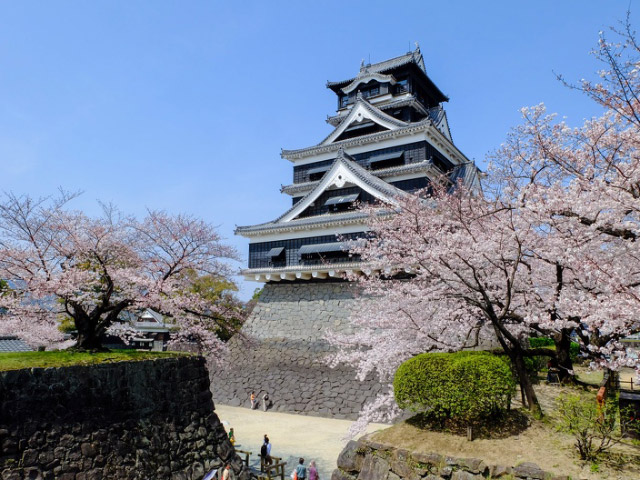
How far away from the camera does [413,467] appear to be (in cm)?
738

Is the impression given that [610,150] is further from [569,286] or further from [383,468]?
[383,468]

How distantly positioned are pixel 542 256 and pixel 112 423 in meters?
9.30

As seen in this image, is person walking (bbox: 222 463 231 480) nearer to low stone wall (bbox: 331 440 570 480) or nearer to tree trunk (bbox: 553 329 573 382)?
low stone wall (bbox: 331 440 570 480)

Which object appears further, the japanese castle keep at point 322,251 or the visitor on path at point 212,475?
the japanese castle keep at point 322,251

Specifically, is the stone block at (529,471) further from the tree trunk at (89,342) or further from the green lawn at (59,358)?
the tree trunk at (89,342)

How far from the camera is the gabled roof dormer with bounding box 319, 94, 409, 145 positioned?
26922 mm

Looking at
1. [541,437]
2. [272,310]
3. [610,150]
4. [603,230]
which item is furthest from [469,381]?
[272,310]

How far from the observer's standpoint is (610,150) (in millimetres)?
8336

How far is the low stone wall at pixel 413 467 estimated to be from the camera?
21.9ft

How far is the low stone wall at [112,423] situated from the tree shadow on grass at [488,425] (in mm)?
4959

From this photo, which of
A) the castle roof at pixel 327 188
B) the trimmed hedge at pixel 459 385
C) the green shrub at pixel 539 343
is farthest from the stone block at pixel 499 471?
the green shrub at pixel 539 343

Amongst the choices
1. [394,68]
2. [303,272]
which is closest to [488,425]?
[303,272]

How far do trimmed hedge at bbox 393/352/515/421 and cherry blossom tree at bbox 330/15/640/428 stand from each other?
0.89 metres

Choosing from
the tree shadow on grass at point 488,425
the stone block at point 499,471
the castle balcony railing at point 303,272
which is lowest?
the stone block at point 499,471
